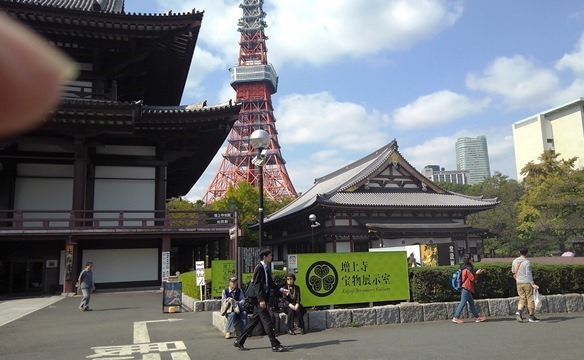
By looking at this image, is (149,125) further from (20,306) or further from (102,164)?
(20,306)

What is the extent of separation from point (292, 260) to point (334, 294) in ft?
4.30

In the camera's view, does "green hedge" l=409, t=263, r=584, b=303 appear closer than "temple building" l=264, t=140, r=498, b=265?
Yes

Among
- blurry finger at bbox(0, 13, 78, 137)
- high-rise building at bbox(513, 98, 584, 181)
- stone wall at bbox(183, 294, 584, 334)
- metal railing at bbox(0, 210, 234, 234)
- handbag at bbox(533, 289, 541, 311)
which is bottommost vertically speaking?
stone wall at bbox(183, 294, 584, 334)

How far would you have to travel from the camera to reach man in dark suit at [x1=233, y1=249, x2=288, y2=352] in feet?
25.6

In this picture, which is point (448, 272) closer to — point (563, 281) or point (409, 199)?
point (563, 281)

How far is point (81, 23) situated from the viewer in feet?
60.4

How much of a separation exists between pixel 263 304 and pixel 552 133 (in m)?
100

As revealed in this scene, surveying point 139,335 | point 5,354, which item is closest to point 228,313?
point 139,335

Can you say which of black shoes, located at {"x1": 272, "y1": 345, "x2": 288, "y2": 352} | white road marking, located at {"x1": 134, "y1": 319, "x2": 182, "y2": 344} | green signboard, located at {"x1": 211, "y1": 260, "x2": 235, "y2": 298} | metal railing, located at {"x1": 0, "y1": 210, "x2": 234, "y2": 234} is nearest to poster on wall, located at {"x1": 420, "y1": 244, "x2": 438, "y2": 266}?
metal railing, located at {"x1": 0, "y1": 210, "x2": 234, "y2": 234}

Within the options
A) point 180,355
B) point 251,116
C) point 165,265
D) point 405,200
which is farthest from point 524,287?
point 251,116

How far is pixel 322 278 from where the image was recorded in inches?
416

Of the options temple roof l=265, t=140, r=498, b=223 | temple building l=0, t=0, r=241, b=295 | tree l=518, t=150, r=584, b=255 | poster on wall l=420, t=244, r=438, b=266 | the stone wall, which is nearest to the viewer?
the stone wall

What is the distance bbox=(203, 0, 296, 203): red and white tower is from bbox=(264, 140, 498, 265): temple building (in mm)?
40794

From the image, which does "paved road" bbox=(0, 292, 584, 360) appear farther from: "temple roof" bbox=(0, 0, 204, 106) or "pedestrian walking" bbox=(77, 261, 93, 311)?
"temple roof" bbox=(0, 0, 204, 106)
